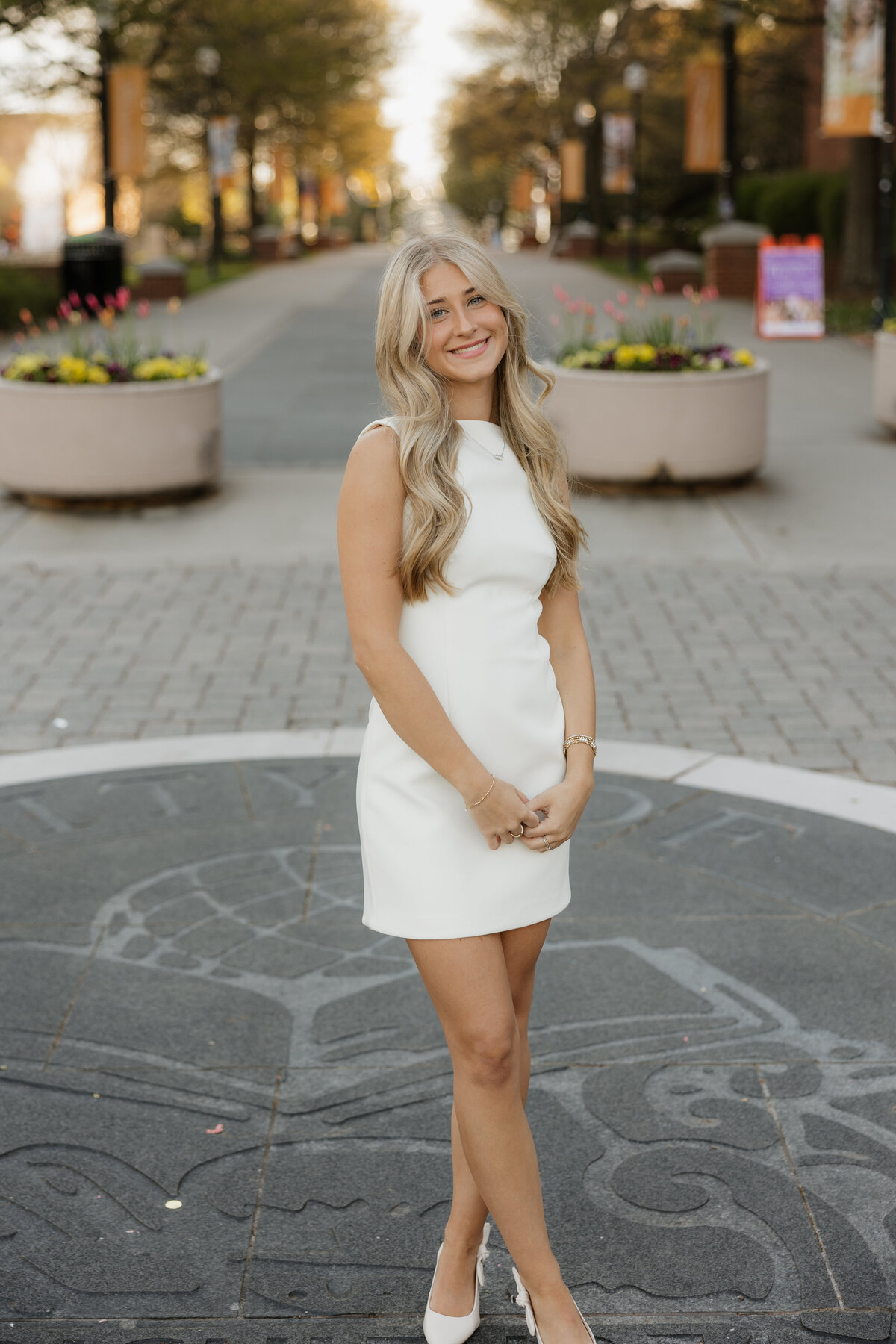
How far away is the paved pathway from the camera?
2.84 meters

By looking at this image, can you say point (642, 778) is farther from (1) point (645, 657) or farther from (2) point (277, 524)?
(2) point (277, 524)

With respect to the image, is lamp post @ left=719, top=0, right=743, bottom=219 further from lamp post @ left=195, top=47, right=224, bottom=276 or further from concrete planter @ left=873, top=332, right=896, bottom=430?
concrete planter @ left=873, top=332, right=896, bottom=430

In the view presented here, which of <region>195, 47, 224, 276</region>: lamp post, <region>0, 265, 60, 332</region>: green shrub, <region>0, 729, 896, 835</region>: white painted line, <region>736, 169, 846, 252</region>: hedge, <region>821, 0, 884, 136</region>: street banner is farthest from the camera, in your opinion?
<region>195, 47, 224, 276</region>: lamp post

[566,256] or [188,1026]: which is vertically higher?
[566,256]

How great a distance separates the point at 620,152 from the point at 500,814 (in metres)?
40.1

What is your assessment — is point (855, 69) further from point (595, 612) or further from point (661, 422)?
point (595, 612)

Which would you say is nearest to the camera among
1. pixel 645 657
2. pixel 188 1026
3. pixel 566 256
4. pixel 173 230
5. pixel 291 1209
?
pixel 291 1209

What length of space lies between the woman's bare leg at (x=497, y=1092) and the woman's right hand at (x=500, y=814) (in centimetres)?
18

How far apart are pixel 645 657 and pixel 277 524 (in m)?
3.62

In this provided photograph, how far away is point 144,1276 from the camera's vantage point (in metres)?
2.88

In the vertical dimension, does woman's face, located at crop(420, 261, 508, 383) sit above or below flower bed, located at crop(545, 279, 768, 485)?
above

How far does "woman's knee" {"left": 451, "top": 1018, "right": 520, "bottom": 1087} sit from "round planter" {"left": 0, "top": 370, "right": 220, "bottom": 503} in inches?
321

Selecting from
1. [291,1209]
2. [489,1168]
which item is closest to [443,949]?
[489,1168]

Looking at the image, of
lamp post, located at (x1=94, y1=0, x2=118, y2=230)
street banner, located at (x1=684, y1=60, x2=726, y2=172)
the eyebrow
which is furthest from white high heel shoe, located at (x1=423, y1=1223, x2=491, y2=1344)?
street banner, located at (x1=684, y1=60, x2=726, y2=172)
